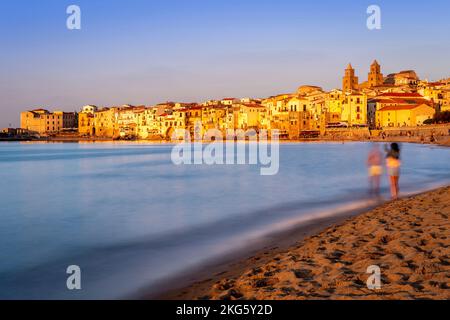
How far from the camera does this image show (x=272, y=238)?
7.23 m

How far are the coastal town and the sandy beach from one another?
58.1 m

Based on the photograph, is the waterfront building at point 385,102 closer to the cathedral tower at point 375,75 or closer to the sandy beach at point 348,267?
the cathedral tower at point 375,75

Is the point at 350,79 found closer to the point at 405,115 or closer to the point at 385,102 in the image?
the point at 385,102

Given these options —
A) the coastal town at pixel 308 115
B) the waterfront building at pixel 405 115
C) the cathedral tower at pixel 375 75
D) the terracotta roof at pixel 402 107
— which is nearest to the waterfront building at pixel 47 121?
the coastal town at pixel 308 115

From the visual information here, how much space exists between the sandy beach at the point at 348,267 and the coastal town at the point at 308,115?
191ft

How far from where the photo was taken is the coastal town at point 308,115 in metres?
76.6

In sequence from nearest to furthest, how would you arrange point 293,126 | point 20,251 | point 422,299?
point 422,299 < point 20,251 < point 293,126

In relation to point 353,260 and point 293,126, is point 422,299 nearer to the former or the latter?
point 353,260

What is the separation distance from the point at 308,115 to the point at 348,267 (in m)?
80.8

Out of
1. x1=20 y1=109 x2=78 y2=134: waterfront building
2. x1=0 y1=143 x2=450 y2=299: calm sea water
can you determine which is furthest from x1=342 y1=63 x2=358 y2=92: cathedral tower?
x1=0 y1=143 x2=450 y2=299: calm sea water

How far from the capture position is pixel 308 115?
83.6 metres

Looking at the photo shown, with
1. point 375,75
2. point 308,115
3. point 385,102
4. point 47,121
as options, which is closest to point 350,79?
point 375,75

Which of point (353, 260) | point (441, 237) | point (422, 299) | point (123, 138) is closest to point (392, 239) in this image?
point (441, 237)
